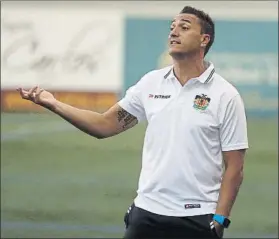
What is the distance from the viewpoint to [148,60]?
20.9 ft

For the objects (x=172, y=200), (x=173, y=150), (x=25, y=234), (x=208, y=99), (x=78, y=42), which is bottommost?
(x=25, y=234)

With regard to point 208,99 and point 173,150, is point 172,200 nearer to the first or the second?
point 173,150

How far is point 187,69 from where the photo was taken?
7.87 ft

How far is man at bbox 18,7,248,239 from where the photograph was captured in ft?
7.52

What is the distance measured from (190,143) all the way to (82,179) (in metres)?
4.15

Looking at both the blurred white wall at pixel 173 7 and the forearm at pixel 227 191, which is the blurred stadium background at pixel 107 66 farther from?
the forearm at pixel 227 191

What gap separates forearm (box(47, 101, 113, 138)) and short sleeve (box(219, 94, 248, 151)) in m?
0.43

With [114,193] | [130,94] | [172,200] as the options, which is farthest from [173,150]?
[114,193]

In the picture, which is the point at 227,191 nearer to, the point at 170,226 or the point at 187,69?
the point at 170,226

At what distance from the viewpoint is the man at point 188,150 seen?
2291 mm

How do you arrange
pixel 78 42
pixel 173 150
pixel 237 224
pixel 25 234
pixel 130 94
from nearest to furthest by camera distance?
pixel 173 150 → pixel 130 94 → pixel 25 234 → pixel 237 224 → pixel 78 42

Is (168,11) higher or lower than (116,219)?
higher

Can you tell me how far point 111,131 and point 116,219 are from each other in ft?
9.76

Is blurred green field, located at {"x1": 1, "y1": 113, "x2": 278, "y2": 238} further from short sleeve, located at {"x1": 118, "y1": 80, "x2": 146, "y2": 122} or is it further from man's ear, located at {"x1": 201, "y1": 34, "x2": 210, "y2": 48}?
man's ear, located at {"x1": 201, "y1": 34, "x2": 210, "y2": 48}
